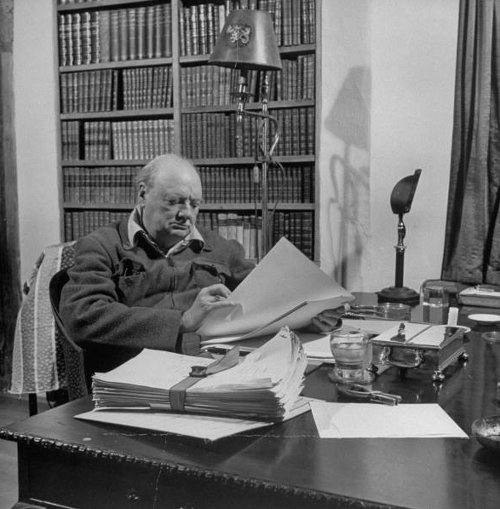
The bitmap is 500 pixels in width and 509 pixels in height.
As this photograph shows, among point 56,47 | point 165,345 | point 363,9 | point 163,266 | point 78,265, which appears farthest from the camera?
point 56,47

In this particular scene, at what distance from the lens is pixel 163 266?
6.51 ft

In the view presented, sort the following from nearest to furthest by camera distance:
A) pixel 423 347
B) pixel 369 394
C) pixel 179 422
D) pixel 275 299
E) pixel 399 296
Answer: pixel 179 422
pixel 369 394
pixel 423 347
pixel 275 299
pixel 399 296

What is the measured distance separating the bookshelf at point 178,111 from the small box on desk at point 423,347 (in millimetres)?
1609

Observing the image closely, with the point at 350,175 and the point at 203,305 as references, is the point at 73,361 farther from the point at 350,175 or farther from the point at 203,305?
the point at 350,175

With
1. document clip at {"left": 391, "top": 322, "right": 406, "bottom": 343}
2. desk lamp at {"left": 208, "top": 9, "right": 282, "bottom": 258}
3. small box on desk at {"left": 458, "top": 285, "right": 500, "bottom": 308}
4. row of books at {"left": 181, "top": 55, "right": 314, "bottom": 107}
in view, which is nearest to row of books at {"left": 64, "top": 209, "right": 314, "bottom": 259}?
row of books at {"left": 181, "top": 55, "right": 314, "bottom": 107}

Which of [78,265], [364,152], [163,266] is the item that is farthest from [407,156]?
[78,265]

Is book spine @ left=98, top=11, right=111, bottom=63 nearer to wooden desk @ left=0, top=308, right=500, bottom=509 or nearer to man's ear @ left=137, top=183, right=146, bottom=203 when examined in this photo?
man's ear @ left=137, top=183, right=146, bottom=203

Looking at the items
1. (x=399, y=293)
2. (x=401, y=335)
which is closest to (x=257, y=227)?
(x=399, y=293)

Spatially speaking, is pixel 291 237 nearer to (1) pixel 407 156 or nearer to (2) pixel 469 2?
(1) pixel 407 156

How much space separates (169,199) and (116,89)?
149 centimetres

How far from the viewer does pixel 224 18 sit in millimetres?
3010

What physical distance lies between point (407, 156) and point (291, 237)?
24.1 inches

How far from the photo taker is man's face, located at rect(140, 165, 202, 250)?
2.01 m

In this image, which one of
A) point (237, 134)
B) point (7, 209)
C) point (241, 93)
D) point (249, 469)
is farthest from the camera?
point (7, 209)
